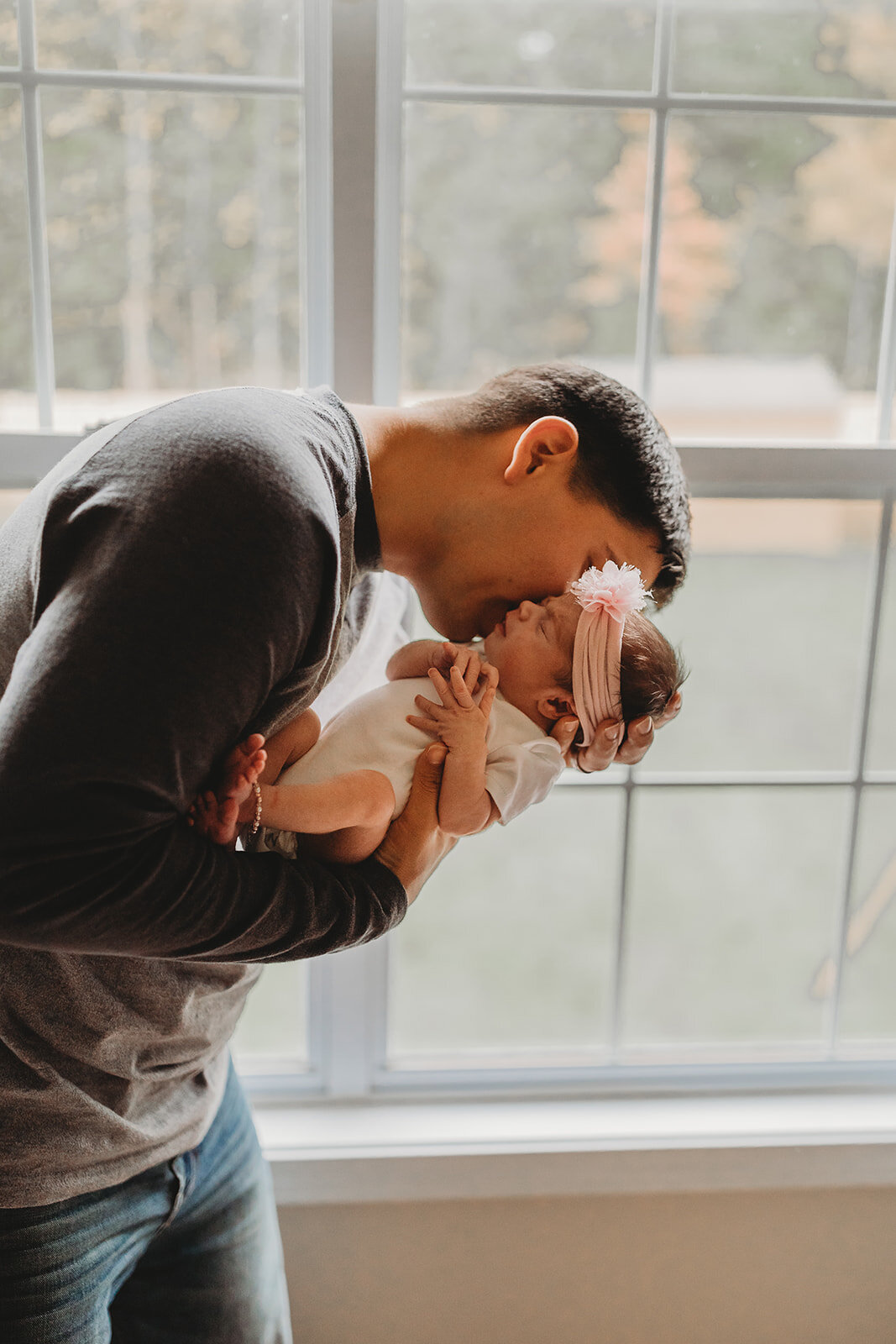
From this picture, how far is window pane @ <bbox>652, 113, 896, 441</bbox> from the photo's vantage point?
1479mm

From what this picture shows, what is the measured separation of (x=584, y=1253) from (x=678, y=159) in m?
1.80

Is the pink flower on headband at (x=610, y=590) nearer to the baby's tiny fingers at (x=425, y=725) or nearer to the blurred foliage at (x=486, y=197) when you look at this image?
the baby's tiny fingers at (x=425, y=725)

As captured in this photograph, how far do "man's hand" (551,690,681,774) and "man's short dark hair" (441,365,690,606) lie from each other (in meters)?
0.24

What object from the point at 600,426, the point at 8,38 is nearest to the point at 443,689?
the point at 600,426

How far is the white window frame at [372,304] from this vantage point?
1340 millimetres

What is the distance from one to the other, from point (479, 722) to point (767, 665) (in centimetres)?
80

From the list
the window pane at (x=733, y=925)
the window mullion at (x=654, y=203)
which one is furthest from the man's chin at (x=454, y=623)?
the window pane at (x=733, y=925)

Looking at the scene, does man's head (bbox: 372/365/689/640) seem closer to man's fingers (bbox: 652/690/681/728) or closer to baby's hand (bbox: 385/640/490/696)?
baby's hand (bbox: 385/640/490/696)

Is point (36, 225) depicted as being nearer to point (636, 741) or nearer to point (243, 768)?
point (243, 768)

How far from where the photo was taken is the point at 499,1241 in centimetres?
163

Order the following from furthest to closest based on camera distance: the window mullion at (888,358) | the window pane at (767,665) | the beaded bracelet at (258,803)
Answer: the window pane at (767,665) < the window mullion at (888,358) < the beaded bracelet at (258,803)

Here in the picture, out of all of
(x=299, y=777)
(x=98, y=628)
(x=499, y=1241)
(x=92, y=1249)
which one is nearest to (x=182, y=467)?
(x=98, y=628)

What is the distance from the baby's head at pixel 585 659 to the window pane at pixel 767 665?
0.52 meters

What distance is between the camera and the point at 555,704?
121cm
